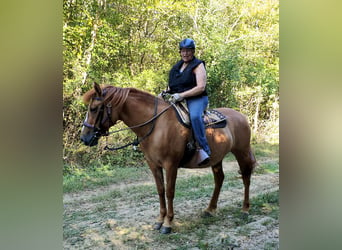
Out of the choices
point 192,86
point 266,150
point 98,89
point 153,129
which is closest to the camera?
point 98,89

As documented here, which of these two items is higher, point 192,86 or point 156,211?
point 192,86

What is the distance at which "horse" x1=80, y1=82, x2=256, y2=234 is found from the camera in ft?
8.11

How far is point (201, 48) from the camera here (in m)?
3.11

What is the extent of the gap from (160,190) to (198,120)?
2.47 feet

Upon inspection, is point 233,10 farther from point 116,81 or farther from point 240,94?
point 116,81

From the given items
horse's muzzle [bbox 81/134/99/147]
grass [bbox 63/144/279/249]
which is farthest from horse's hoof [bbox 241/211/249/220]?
horse's muzzle [bbox 81/134/99/147]

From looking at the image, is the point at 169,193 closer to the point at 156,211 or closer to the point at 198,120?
the point at 156,211

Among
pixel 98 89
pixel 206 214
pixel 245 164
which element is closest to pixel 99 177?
pixel 98 89

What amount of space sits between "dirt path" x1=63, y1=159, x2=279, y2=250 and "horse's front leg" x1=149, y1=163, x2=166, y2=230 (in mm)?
86

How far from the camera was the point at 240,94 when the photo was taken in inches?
125

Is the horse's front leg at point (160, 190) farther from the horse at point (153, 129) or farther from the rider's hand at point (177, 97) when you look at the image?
the rider's hand at point (177, 97)

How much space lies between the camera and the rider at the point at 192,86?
2609mm

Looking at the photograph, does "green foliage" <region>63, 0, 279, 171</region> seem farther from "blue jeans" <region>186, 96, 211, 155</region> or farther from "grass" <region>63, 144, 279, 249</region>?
"blue jeans" <region>186, 96, 211, 155</region>
